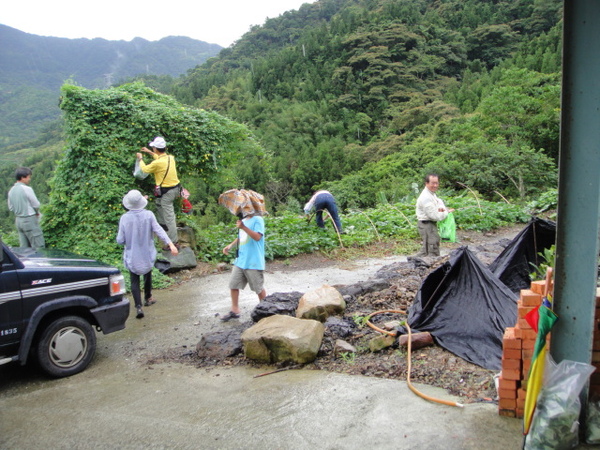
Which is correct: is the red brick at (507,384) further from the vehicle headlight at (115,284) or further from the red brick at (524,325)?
the vehicle headlight at (115,284)

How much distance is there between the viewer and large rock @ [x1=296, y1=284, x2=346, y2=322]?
556 centimetres

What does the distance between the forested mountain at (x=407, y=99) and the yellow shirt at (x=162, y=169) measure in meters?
15.8

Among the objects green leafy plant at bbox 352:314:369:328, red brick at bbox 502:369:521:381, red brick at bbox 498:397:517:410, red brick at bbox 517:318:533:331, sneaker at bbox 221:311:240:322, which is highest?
red brick at bbox 517:318:533:331

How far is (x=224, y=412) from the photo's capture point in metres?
3.79

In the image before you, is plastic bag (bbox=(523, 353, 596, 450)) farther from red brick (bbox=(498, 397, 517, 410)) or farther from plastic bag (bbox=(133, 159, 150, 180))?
plastic bag (bbox=(133, 159, 150, 180))

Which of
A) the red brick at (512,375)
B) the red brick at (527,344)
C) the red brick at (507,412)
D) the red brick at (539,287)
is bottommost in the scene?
the red brick at (507,412)

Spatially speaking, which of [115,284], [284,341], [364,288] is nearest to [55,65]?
[115,284]

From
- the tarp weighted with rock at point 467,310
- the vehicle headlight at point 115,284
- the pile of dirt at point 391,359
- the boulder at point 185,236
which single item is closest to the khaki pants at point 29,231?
the boulder at point 185,236

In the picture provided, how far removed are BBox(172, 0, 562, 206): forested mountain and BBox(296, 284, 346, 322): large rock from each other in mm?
17299

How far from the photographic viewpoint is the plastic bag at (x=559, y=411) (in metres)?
2.62

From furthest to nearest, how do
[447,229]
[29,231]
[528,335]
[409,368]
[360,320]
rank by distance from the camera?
1. [447,229]
2. [29,231]
3. [360,320]
4. [409,368]
5. [528,335]

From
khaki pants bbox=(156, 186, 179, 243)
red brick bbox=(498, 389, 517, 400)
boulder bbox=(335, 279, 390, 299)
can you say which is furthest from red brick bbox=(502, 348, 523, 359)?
khaki pants bbox=(156, 186, 179, 243)

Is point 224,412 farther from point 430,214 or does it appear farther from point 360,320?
point 430,214

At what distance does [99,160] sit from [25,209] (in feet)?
5.21
